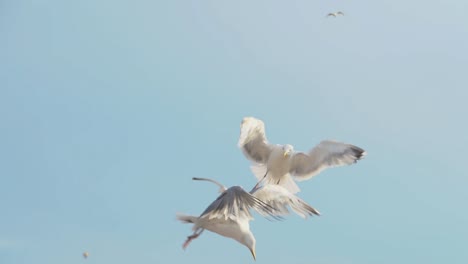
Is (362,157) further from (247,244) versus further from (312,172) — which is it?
(247,244)

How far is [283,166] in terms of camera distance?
18797 mm

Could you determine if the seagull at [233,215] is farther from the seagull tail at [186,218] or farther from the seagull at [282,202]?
the seagull at [282,202]

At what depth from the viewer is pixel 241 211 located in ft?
41.4

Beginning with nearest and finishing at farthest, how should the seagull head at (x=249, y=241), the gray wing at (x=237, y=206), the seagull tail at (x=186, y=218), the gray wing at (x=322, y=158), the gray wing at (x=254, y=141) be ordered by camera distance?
1. the gray wing at (x=237, y=206)
2. the seagull head at (x=249, y=241)
3. the seagull tail at (x=186, y=218)
4. the gray wing at (x=322, y=158)
5. the gray wing at (x=254, y=141)

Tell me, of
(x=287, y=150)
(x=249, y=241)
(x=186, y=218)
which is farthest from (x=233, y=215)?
(x=287, y=150)

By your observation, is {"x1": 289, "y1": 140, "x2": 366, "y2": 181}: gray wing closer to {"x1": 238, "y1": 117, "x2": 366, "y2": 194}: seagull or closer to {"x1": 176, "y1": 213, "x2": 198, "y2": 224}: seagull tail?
{"x1": 238, "y1": 117, "x2": 366, "y2": 194}: seagull

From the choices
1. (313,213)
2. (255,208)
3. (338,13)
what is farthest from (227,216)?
(338,13)

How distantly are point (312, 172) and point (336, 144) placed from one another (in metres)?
1.09

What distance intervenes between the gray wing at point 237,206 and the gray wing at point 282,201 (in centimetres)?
63

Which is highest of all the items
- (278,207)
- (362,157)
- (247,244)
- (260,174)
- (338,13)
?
(338,13)

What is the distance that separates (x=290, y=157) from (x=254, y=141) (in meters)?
1.26

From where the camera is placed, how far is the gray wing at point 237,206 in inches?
489

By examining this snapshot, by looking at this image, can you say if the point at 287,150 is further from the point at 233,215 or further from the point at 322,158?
the point at 233,215

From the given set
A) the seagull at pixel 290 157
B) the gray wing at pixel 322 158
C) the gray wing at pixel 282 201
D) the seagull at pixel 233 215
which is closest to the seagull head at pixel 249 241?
the seagull at pixel 233 215
